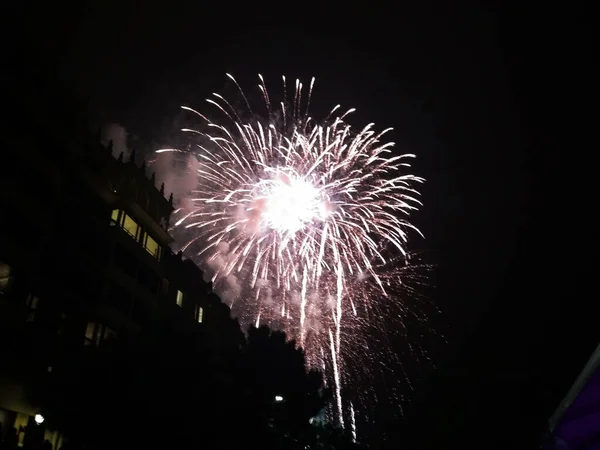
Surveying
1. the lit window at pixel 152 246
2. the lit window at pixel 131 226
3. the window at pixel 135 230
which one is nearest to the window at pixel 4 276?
the window at pixel 135 230

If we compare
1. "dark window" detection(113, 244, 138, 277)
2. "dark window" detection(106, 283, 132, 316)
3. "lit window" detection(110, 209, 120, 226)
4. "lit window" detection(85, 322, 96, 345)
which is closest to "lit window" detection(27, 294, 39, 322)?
"lit window" detection(85, 322, 96, 345)

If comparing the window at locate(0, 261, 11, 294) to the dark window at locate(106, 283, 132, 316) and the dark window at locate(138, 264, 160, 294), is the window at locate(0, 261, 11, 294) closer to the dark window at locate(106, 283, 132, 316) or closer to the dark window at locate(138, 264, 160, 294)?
the dark window at locate(106, 283, 132, 316)

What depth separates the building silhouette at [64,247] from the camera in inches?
848

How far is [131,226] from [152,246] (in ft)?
9.07

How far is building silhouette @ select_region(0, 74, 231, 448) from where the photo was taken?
2155cm

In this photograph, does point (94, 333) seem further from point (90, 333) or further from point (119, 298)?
point (119, 298)

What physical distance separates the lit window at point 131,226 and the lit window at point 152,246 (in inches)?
44.2

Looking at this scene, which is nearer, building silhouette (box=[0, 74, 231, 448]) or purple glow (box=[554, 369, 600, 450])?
purple glow (box=[554, 369, 600, 450])

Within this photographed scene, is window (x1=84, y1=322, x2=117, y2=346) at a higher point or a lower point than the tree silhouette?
higher

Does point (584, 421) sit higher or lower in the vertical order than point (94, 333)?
lower

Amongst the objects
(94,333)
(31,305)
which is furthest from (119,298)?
(31,305)

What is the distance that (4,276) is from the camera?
2180 cm

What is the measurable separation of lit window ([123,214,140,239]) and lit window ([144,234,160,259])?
3.68ft

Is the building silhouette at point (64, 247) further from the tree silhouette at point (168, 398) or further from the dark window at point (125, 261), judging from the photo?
the tree silhouette at point (168, 398)
